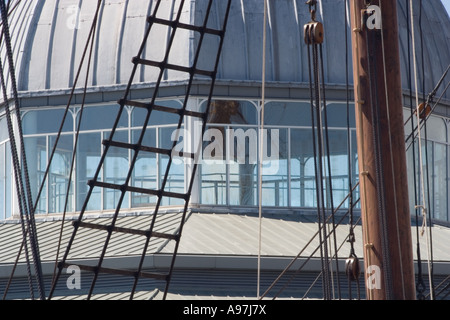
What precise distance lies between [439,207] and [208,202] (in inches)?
238

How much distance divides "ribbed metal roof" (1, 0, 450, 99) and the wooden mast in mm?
12516

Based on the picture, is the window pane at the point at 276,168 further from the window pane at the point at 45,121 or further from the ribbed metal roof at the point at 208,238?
the window pane at the point at 45,121

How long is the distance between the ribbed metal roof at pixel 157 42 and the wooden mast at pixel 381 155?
12516mm

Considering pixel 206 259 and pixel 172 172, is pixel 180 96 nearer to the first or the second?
pixel 172 172

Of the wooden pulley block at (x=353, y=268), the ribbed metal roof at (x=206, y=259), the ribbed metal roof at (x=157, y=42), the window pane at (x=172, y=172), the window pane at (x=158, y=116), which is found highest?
the ribbed metal roof at (x=157, y=42)

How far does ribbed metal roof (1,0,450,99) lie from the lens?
26.5 m

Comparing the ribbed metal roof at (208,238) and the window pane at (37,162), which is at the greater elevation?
the window pane at (37,162)

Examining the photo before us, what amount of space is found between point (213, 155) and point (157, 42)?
9.61 ft

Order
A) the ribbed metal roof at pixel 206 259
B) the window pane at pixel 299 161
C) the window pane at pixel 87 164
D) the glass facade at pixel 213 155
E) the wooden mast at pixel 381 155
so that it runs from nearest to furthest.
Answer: the wooden mast at pixel 381 155, the ribbed metal roof at pixel 206 259, the glass facade at pixel 213 155, the window pane at pixel 299 161, the window pane at pixel 87 164

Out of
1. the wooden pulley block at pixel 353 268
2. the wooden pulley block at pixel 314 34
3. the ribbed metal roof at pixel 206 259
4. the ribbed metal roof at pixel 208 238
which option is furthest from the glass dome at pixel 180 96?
the wooden pulley block at pixel 314 34

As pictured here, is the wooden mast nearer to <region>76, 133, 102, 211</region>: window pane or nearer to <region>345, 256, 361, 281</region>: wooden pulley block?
<region>345, 256, 361, 281</region>: wooden pulley block

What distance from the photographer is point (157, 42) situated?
1037 inches

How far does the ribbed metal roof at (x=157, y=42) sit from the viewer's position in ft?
87.0
